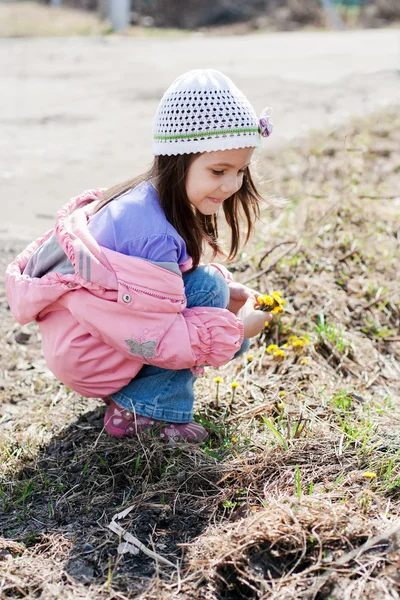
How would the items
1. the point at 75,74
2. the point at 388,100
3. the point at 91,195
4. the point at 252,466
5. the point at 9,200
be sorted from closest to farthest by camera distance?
the point at 252,466
the point at 91,195
the point at 9,200
the point at 388,100
the point at 75,74

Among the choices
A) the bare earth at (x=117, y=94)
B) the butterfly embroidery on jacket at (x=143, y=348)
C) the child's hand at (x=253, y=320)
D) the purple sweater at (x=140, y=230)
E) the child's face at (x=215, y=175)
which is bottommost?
the bare earth at (x=117, y=94)

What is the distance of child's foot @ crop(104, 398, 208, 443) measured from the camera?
2.41 m

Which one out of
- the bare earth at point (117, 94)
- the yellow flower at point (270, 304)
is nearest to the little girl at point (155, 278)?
the yellow flower at point (270, 304)

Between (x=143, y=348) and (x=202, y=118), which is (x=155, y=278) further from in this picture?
(x=202, y=118)

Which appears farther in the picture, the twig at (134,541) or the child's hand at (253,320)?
the child's hand at (253,320)

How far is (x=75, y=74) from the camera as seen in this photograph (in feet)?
26.2

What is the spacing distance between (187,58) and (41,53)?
1.77 m

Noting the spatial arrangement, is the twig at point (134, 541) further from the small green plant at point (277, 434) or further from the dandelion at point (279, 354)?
the dandelion at point (279, 354)

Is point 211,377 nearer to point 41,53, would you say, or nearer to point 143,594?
point 143,594

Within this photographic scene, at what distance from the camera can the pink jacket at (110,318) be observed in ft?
7.31

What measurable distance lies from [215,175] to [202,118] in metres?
0.17

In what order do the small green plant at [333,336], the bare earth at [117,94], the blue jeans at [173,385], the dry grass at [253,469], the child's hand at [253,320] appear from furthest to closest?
the bare earth at [117,94]
the small green plant at [333,336]
the child's hand at [253,320]
the blue jeans at [173,385]
the dry grass at [253,469]

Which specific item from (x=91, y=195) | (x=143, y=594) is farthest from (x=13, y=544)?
(x=91, y=195)

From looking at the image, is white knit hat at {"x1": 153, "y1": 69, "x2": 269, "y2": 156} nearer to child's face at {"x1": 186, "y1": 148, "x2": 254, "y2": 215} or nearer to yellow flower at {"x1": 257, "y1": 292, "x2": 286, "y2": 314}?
child's face at {"x1": 186, "y1": 148, "x2": 254, "y2": 215}
